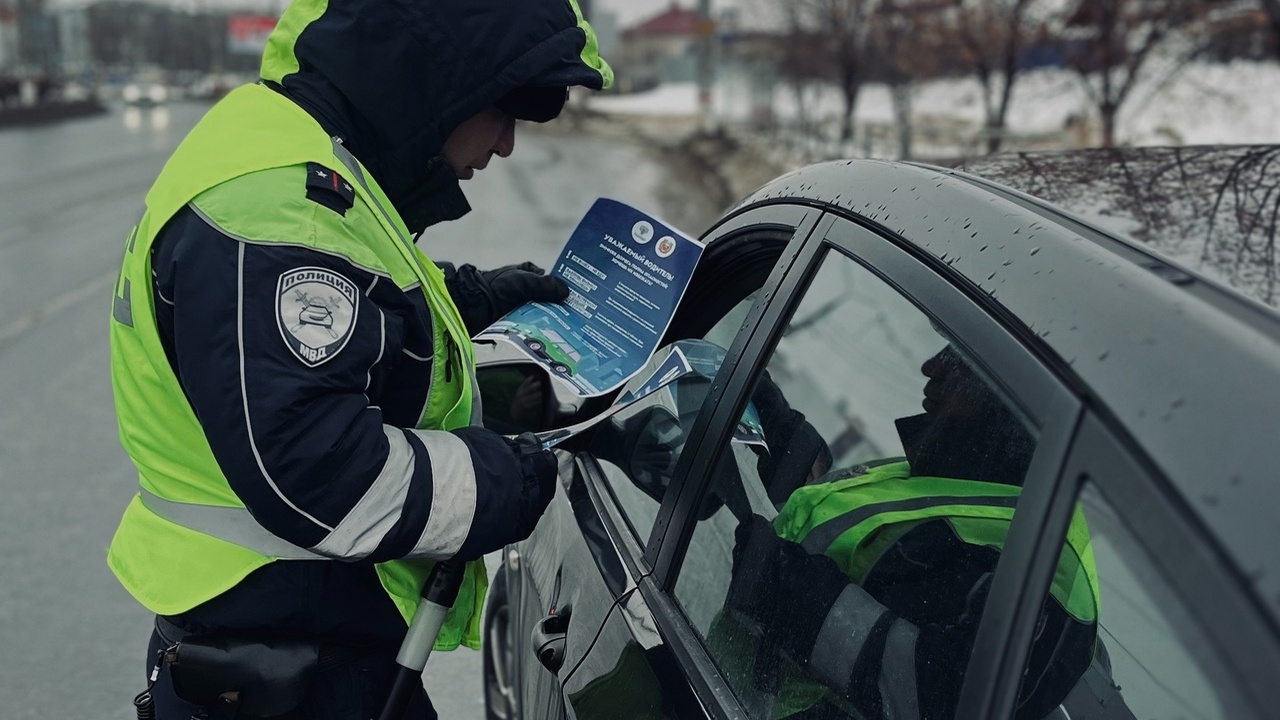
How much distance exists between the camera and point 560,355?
6.84 ft

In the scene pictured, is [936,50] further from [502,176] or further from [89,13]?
[89,13]

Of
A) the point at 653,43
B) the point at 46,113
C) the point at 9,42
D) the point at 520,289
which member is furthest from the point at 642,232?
the point at 653,43

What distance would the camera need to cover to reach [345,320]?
1.55 meters

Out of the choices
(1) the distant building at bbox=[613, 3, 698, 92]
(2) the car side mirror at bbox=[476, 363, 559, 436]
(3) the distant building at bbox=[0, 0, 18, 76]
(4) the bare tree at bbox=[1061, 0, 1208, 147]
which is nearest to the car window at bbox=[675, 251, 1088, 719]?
(2) the car side mirror at bbox=[476, 363, 559, 436]

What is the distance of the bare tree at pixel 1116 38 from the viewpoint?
29.7ft

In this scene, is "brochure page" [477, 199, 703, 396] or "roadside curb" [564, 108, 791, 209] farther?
"roadside curb" [564, 108, 791, 209]

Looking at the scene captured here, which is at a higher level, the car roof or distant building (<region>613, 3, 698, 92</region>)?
distant building (<region>613, 3, 698, 92</region>)

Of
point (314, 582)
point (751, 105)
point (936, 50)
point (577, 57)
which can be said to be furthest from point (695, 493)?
point (751, 105)

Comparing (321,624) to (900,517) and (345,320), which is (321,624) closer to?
(345,320)

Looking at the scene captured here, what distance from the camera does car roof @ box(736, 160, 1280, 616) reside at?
0.81 m

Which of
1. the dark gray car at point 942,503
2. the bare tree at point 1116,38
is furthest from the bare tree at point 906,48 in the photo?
the dark gray car at point 942,503

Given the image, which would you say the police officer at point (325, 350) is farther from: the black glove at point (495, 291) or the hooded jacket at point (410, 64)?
the black glove at point (495, 291)

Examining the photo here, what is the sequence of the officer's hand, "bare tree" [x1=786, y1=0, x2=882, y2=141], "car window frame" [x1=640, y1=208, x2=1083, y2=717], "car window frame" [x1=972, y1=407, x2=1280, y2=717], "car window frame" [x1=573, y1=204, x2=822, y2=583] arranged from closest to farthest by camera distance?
"car window frame" [x1=972, y1=407, x2=1280, y2=717] → "car window frame" [x1=640, y1=208, x2=1083, y2=717] → "car window frame" [x1=573, y1=204, x2=822, y2=583] → the officer's hand → "bare tree" [x1=786, y1=0, x2=882, y2=141]

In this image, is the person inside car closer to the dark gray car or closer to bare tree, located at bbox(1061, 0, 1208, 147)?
the dark gray car
